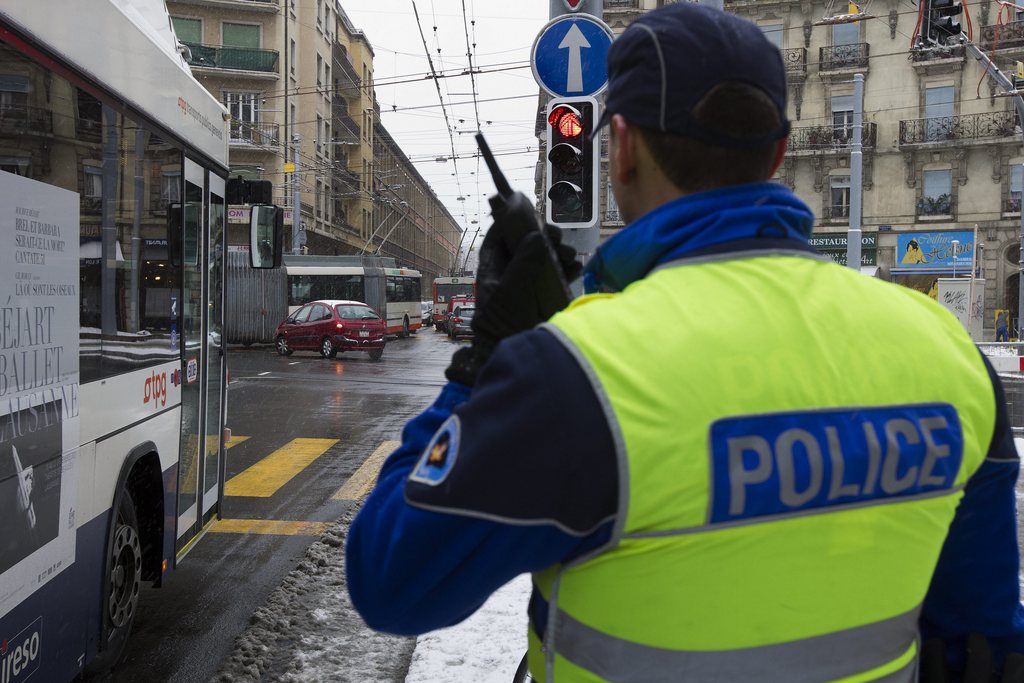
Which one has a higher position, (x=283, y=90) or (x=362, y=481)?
(x=283, y=90)

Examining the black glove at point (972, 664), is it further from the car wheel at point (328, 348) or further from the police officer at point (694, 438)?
the car wheel at point (328, 348)

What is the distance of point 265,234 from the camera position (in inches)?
240

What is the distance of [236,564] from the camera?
602 centimetres

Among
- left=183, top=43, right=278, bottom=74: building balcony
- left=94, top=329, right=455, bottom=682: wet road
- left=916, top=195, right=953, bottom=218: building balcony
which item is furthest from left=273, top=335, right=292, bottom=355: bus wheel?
left=916, top=195, right=953, bottom=218: building balcony

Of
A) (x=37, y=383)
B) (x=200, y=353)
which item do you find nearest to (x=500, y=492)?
(x=37, y=383)

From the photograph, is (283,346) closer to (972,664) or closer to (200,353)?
(200,353)

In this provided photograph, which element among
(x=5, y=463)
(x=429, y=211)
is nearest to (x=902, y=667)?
(x=5, y=463)

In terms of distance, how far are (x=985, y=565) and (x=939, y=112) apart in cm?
4148

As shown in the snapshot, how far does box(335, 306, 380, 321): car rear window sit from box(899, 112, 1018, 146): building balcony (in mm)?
25220

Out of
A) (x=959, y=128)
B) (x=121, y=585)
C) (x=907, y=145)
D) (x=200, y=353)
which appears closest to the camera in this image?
(x=121, y=585)

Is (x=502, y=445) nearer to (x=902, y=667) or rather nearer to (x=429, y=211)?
(x=902, y=667)

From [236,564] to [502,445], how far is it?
17.6 ft

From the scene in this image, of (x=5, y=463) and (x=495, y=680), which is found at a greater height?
(x=5, y=463)

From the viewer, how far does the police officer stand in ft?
3.72
